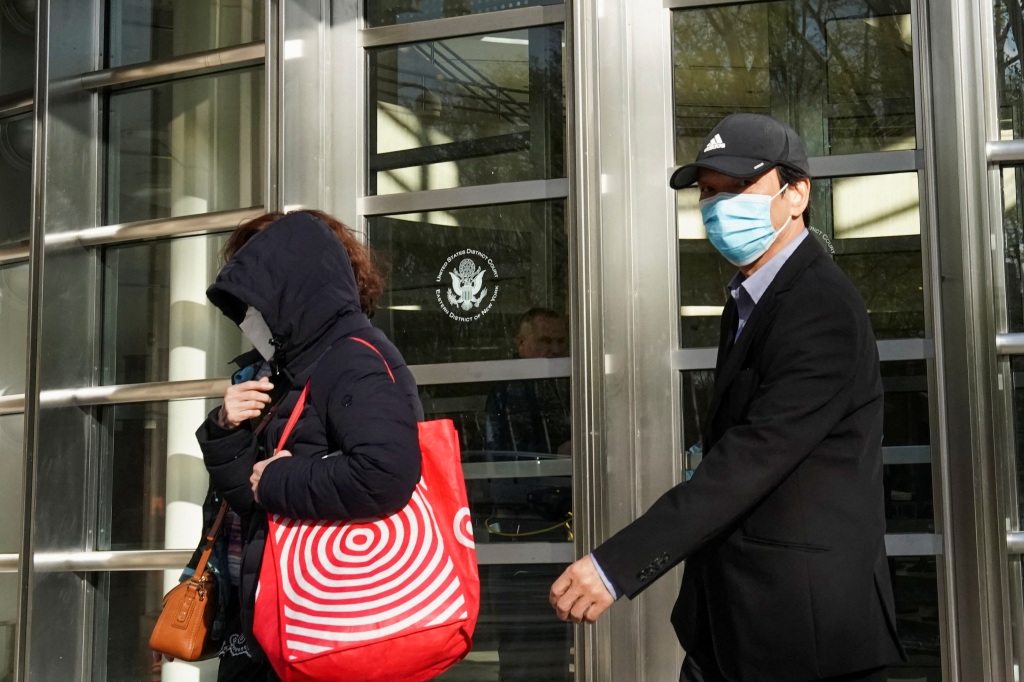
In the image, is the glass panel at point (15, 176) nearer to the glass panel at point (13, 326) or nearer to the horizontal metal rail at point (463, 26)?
the glass panel at point (13, 326)

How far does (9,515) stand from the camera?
546 centimetres

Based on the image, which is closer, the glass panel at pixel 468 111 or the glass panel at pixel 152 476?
the glass panel at pixel 468 111

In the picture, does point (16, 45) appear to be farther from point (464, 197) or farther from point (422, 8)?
point (464, 197)

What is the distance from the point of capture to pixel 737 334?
285cm

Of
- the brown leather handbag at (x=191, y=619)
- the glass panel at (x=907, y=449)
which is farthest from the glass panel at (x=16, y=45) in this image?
the glass panel at (x=907, y=449)

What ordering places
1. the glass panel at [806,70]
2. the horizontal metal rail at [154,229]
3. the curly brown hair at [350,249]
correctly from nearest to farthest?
the curly brown hair at [350,249]
the glass panel at [806,70]
the horizontal metal rail at [154,229]

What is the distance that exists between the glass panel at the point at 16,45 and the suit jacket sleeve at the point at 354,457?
347 cm

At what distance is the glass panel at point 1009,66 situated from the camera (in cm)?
411

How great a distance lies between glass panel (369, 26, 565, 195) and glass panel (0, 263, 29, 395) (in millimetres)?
1873

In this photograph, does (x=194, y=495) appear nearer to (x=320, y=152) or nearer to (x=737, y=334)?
(x=320, y=152)

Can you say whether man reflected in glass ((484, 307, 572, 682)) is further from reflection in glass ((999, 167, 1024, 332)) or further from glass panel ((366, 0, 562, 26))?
reflection in glass ((999, 167, 1024, 332))

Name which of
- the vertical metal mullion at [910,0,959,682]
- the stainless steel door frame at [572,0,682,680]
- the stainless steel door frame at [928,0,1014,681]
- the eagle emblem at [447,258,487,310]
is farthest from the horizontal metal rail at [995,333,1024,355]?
the eagle emblem at [447,258,487,310]

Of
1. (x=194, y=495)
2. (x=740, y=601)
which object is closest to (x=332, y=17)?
(x=194, y=495)

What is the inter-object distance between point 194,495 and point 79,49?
209cm
